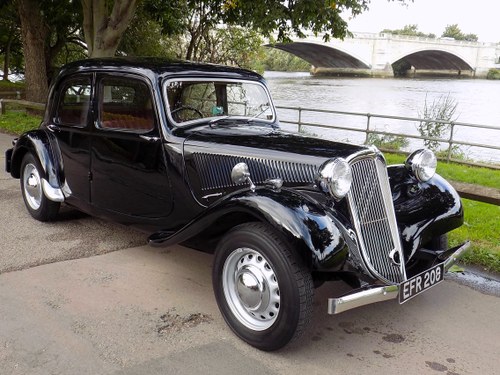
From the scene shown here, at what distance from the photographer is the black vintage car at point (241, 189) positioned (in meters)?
2.93

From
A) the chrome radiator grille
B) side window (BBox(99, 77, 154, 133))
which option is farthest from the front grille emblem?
side window (BBox(99, 77, 154, 133))

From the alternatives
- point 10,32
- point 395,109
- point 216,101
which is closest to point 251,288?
point 216,101

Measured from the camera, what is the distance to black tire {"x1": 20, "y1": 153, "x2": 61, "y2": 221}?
512 cm

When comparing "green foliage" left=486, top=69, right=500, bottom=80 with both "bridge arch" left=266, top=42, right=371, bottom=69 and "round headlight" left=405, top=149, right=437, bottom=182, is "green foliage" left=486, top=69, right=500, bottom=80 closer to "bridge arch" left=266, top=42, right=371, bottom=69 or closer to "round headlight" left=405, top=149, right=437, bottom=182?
"bridge arch" left=266, top=42, right=371, bottom=69

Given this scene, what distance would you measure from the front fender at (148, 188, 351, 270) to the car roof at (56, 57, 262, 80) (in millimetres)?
1433

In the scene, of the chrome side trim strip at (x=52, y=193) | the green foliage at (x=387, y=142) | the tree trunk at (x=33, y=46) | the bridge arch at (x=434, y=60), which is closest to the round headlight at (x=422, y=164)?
the chrome side trim strip at (x=52, y=193)

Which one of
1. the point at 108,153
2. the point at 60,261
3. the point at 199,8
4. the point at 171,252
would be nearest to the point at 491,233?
the point at 171,252

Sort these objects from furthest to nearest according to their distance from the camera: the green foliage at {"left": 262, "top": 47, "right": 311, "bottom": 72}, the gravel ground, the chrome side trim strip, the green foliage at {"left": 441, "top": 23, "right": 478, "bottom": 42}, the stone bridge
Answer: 1. the green foliage at {"left": 441, "top": 23, "right": 478, "bottom": 42}
2. the green foliage at {"left": 262, "top": 47, "right": 311, "bottom": 72}
3. the stone bridge
4. the chrome side trim strip
5. the gravel ground

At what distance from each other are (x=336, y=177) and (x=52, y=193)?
3071 mm

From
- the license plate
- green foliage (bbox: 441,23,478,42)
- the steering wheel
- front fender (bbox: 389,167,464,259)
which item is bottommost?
the license plate

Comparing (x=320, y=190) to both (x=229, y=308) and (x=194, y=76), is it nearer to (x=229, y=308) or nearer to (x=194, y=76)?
(x=229, y=308)

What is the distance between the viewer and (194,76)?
4223 millimetres

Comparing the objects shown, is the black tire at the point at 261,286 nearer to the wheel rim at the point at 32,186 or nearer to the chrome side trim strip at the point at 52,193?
the chrome side trim strip at the point at 52,193

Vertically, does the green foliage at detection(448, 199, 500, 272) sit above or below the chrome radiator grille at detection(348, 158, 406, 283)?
below
